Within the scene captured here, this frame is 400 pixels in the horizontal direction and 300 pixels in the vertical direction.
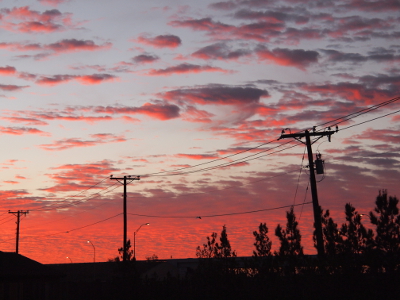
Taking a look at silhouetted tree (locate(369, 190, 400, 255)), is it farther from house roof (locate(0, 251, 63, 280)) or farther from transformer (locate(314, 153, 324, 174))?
house roof (locate(0, 251, 63, 280))

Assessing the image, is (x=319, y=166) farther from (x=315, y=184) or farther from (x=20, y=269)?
(x=20, y=269)

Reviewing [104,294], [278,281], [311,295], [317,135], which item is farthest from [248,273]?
[104,294]

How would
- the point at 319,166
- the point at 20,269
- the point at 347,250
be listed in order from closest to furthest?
the point at 347,250, the point at 319,166, the point at 20,269

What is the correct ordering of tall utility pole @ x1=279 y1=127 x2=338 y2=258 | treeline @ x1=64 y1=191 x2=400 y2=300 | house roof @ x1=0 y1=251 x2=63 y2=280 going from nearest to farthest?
treeline @ x1=64 y1=191 x2=400 y2=300
tall utility pole @ x1=279 y1=127 x2=338 y2=258
house roof @ x1=0 y1=251 x2=63 y2=280

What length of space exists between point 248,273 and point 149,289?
416 inches

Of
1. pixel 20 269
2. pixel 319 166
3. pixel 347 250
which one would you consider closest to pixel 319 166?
pixel 319 166

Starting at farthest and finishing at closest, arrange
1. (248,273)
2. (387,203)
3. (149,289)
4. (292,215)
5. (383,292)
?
(292,215) < (149,289) < (387,203) < (248,273) < (383,292)

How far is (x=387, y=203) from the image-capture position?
3000cm

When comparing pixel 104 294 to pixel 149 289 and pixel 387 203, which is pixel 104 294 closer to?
pixel 149 289

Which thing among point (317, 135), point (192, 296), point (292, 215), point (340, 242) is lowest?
point (192, 296)

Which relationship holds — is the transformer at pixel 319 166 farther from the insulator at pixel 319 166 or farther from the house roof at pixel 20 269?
the house roof at pixel 20 269

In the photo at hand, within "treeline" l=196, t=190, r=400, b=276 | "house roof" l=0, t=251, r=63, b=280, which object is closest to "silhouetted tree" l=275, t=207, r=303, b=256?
"treeline" l=196, t=190, r=400, b=276

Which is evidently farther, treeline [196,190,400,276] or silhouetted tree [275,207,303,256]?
silhouetted tree [275,207,303,256]

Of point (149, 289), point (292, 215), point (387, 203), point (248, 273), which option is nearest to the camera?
point (248, 273)
